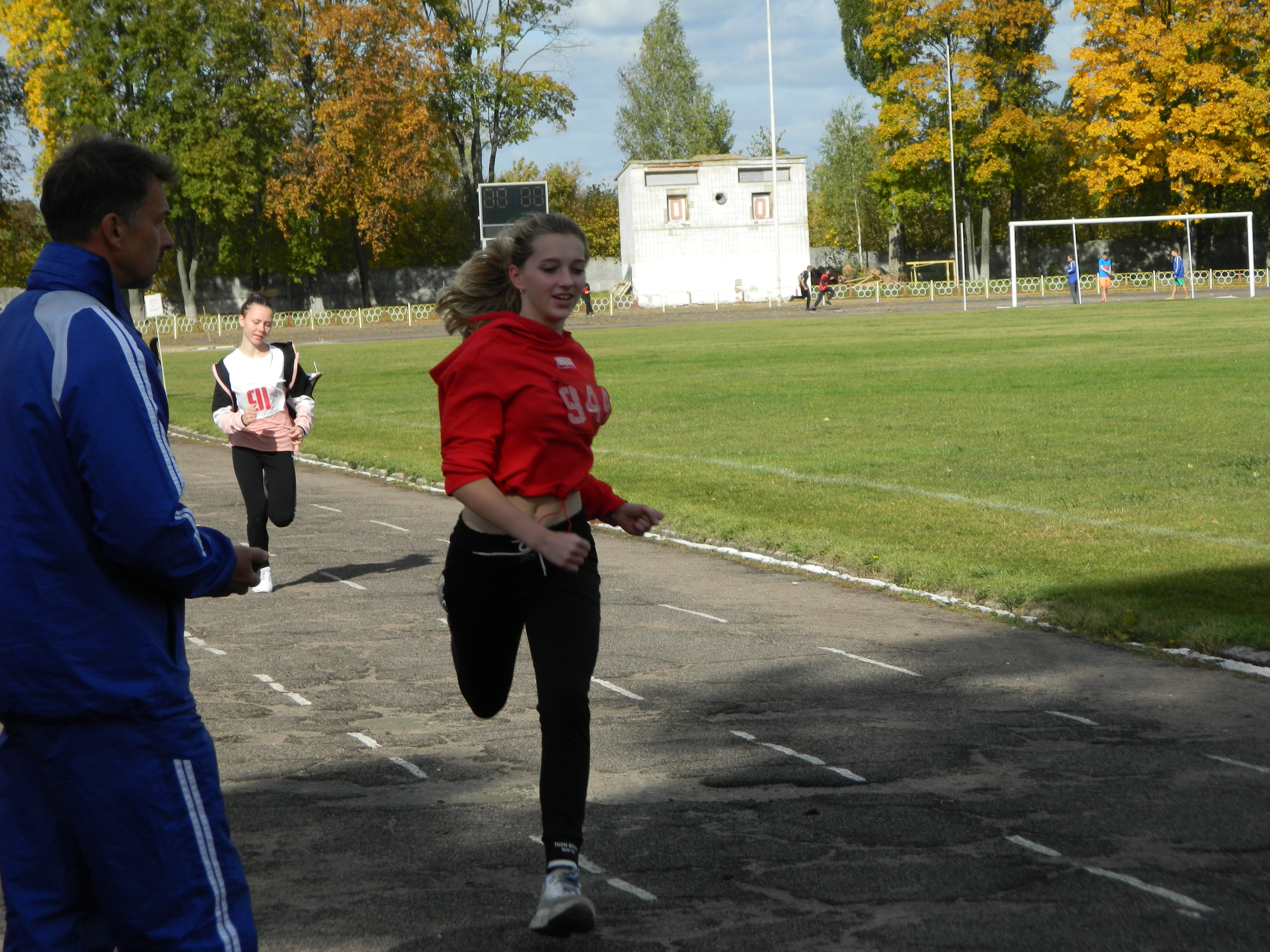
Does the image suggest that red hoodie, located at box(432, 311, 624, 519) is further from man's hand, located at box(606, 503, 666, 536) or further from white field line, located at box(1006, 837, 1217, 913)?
white field line, located at box(1006, 837, 1217, 913)

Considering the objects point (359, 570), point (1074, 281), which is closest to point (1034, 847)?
point (359, 570)

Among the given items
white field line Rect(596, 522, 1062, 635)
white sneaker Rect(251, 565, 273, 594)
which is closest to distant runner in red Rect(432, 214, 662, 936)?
white field line Rect(596, 522, 1062, 635)

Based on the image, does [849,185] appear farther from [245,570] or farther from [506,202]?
[245,570]

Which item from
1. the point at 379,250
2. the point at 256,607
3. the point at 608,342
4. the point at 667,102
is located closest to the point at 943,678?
the point at 256,607

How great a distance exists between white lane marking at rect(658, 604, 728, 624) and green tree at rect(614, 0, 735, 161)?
91.8m

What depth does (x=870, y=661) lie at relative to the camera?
719 centimetres

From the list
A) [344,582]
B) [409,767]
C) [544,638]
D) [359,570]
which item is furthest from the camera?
[359,570]

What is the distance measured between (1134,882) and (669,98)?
325 ft

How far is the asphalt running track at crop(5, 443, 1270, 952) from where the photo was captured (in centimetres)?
399

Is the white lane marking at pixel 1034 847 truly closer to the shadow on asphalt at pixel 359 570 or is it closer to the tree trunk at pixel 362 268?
the shadow on asphalt at pixel 359 570

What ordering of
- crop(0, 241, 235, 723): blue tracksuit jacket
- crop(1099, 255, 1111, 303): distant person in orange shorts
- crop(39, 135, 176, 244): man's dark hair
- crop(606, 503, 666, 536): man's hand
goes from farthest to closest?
crop(1099, 255, 1111, 303): distant person in orange shorts < crop(606, 503, 666, 536): man's hand < crop(39, 135, 176, 244): man's dark hair < crop(0, 241, 235, 723): blue tracksuit jacket

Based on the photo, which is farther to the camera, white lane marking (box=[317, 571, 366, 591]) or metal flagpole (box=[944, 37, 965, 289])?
metal flagpole (box=[944, 37, 965, 289])

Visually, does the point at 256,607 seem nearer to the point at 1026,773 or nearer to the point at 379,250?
the point at 1026,773

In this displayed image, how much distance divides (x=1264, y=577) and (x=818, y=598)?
108 inches
